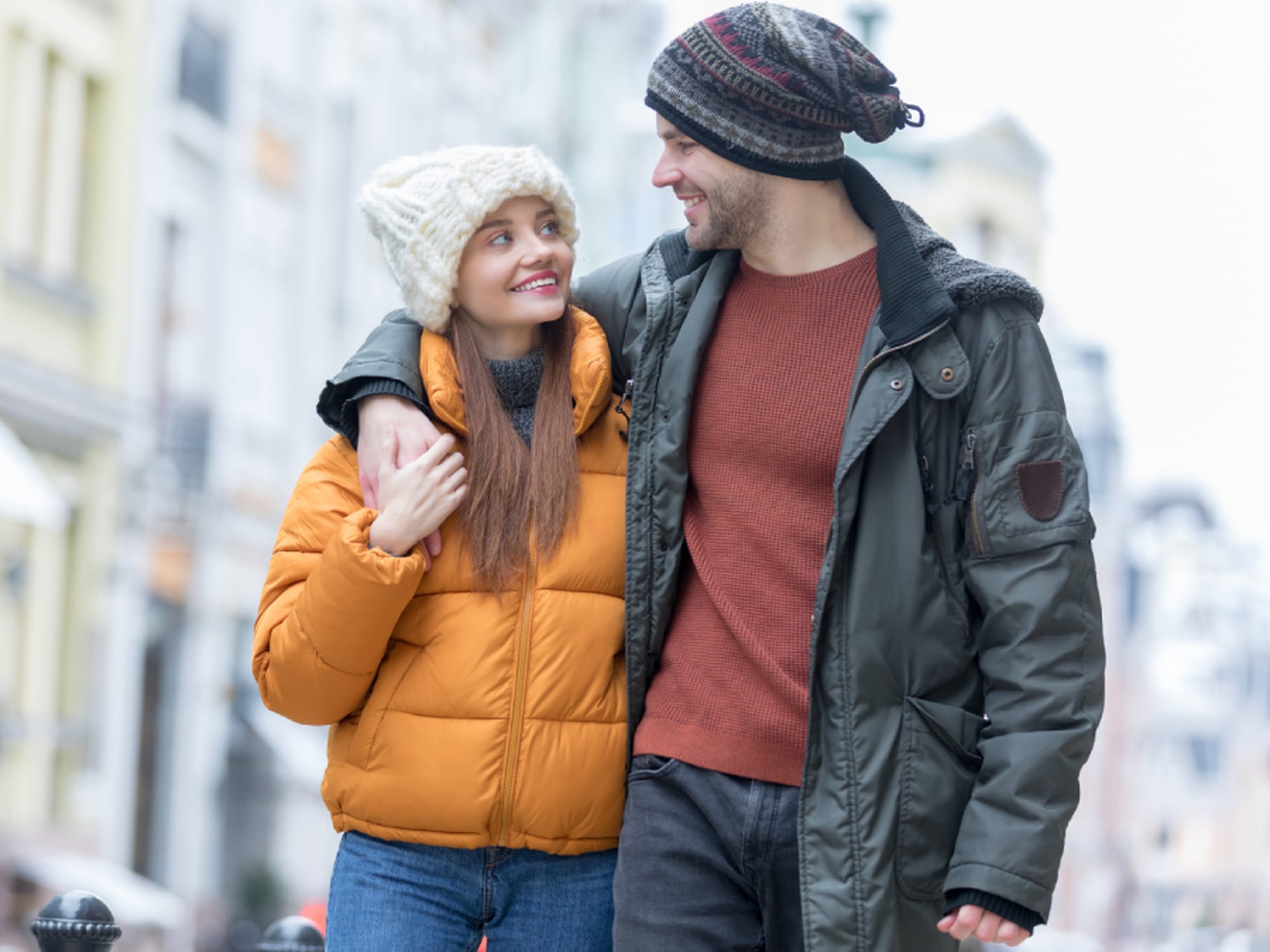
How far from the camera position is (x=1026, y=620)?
2.82m

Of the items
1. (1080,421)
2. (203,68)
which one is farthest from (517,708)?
(1080,421)

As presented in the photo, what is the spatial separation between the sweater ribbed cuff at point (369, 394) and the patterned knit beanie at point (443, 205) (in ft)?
0.54

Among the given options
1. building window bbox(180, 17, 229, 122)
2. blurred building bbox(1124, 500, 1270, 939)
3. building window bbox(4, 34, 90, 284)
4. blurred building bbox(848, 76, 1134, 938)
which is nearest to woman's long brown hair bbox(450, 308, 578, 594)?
building window bbox(4, 34, 90, 284)

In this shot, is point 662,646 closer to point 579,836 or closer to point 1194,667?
point 579,836

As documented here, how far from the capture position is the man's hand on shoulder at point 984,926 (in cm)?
275

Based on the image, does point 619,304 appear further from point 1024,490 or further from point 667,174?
point 1024,490

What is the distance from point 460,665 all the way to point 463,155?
87 centimetres

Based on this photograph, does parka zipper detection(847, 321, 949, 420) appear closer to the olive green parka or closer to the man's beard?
the olive green parka

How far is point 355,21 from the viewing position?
17.6 metres

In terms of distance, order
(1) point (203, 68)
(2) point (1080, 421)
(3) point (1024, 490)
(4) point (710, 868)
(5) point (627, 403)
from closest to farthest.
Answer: (3) point (1024, 490) → (4) point (710, 868) → (5) point (627, 403) → (1) point (203, 68) → (2) point (1080, 421)

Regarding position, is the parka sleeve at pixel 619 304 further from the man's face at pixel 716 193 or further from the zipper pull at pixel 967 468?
the zipper pull at pixel 967 468

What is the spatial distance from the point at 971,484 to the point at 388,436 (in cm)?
94

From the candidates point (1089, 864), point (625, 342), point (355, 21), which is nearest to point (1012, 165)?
point (1089, 864)

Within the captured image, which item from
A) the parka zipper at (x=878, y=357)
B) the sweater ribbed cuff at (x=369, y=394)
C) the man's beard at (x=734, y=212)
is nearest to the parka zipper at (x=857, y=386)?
the parka zipper at (x=878, y=357)
